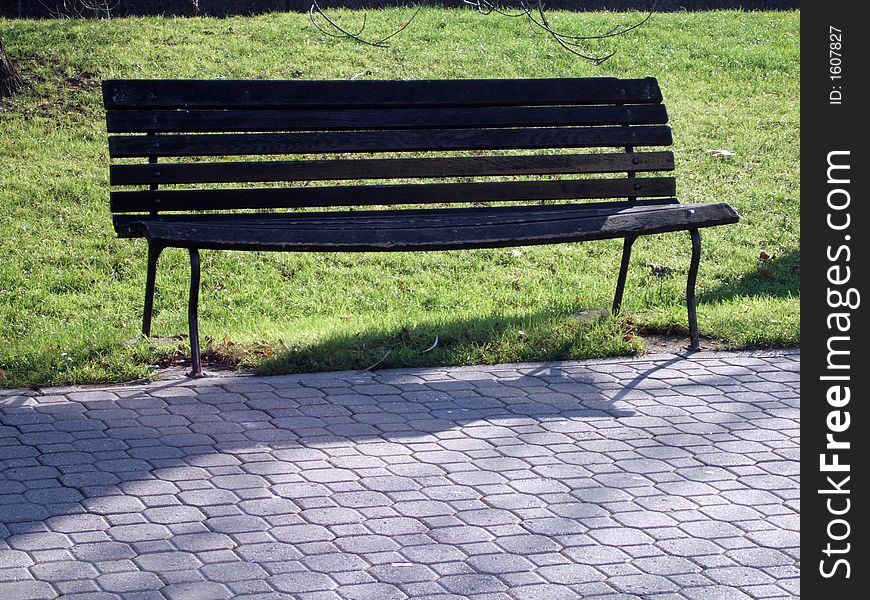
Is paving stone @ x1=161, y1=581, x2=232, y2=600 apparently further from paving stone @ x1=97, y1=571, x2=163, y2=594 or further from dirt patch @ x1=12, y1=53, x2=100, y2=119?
dirt patch @ x1=12, y1=53, x2=100, y2=119

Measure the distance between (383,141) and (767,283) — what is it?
2739 millimetres

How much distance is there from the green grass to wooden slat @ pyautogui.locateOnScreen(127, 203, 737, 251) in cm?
54

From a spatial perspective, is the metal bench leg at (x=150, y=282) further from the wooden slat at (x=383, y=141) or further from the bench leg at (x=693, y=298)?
the bench leg at (x=693, y=298)

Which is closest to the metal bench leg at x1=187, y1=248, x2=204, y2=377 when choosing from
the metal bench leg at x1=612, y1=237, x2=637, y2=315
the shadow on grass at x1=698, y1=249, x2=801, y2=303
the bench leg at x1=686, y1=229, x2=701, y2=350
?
the metal bench leg at x1=612, y1=237, x2=637, y2=315

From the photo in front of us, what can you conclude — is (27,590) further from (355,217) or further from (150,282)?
(355,217)

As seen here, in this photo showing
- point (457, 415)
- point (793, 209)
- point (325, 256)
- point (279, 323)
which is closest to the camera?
point (457, 415)

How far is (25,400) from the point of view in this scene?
4812mm

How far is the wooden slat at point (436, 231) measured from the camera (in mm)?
5020

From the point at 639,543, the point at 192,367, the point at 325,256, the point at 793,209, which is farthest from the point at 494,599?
the point at 793,209

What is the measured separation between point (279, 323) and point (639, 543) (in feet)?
10.5

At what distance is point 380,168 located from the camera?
5902 mm

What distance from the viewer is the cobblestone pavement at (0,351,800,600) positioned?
3312 millimetres

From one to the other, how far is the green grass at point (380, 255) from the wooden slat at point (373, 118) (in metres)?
1.00

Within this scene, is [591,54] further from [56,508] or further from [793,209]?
[56,508]
